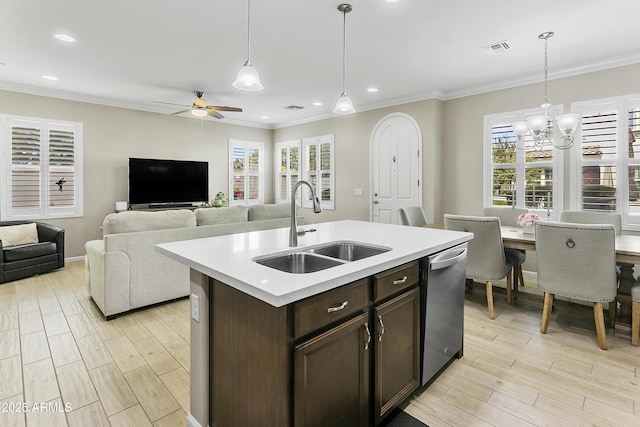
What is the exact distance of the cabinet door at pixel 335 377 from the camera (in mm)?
1231

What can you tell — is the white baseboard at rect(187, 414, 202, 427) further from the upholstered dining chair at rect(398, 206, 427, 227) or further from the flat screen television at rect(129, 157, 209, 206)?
the flat screen television at rect(129, 157, 209, 206)

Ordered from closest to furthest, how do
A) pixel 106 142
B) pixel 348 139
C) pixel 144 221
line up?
pixel 144 221 → pixel 106 142 → pixel 348 139

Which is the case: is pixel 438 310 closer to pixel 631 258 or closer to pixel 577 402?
pixel 577 402

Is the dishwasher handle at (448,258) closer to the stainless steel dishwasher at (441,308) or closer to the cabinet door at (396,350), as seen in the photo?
the stainless steel dishwasher at (441,308)

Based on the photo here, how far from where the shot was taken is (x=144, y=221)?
3248mm

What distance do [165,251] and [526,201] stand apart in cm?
472

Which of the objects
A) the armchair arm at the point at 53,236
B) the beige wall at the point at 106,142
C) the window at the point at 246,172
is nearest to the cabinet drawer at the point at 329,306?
the armchair arm at the point at 53,236

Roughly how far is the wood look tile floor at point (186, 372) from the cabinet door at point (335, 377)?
61 cm

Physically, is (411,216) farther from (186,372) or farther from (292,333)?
(292,333)

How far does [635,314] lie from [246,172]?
22.7ft

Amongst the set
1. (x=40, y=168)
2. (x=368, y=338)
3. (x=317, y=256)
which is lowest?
(x=368, y=338)

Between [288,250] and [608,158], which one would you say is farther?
[608,158]

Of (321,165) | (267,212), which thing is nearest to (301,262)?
(267,212)

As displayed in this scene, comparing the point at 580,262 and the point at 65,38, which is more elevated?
the point at 65,38
